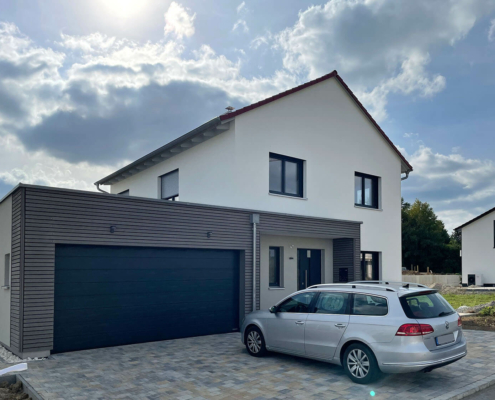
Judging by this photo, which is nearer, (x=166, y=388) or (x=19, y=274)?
(x=166, y=388)

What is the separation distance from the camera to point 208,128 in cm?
1361

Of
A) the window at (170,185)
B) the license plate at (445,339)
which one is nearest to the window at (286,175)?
the window at (170,185)

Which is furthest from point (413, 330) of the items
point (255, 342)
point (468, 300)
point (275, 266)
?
point (468, 300)

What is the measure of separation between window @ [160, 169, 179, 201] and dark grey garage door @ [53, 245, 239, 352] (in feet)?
16.9

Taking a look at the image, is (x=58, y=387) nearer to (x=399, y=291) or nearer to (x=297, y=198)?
(x=399, y=291)

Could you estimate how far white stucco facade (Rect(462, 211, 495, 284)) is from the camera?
31.4 meters

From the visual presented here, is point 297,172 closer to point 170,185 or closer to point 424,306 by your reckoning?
point 170,185

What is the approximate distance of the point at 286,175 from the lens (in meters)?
14.8

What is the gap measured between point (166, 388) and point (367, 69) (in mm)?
9802

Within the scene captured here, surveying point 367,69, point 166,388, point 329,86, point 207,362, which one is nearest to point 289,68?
point 367,69

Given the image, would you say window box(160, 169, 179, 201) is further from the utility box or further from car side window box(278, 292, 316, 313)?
the utility box

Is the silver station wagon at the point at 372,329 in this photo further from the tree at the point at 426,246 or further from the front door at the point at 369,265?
the tree at the point at 426,246

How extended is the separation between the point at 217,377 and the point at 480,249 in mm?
29738

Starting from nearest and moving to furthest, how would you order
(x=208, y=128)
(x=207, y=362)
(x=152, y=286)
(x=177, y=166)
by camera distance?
(x=207, y=362), (x=152, y=286), (x=208, y=128), (x=177, y=166)
